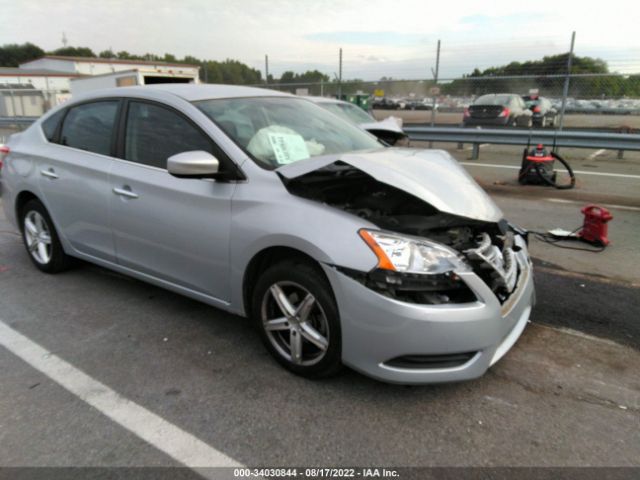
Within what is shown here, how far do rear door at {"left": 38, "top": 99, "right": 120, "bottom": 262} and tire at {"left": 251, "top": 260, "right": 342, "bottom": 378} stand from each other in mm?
1613

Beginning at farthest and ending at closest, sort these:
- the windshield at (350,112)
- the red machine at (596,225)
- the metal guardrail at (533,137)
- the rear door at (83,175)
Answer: the metal guardrail at (533,137) → the windshield at (350,112) → the red machine at (596,225) → the rear door at (83,175)

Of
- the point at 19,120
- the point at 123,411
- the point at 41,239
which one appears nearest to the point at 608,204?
the point at 123,411

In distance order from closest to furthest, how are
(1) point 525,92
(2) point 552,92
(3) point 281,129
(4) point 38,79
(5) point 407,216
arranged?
A: (5) point 407,216
(3) point 281,129
(2) point 552,92
(1) point 525,92
(4) point 38,79

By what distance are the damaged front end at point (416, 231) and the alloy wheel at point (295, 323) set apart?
0.39 m

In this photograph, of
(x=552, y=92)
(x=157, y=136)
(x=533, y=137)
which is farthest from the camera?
(x=552, y=92)

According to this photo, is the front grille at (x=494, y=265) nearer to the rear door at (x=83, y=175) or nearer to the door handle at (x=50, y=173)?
the rear door at (x=83, y=175)

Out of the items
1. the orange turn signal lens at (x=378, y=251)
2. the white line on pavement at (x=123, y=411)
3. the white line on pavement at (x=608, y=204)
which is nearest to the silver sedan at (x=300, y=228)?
the orange turn signal lens at (x=378, y=251)

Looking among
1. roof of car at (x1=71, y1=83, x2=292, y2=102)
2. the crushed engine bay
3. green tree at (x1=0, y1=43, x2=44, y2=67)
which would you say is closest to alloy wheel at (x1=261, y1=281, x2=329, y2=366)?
the crushed engine bay

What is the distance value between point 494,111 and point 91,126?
12.3 meters

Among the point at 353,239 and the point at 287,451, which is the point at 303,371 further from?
the point at 353,239

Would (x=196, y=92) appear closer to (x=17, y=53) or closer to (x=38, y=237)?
(x=38, y=237)

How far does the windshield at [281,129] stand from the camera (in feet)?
10.4

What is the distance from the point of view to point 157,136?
11.5 feet

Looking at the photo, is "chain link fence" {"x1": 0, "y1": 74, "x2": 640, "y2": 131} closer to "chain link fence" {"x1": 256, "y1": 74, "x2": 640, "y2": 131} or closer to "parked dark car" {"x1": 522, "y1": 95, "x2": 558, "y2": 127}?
"chain link fence" {"x1": 256, "y1": 74, "x2": 640, "y2": 131}
